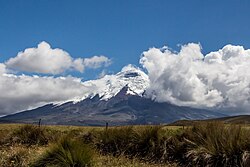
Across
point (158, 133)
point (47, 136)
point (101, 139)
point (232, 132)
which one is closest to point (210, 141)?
point (232, 132)

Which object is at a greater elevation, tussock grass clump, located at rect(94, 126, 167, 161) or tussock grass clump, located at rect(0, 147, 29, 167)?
tussock grass clump, located at rect(94, 126, 167, 161)

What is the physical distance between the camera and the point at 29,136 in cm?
2452

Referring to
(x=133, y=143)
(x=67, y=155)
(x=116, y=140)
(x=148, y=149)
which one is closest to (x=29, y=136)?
(x=116, y=140)

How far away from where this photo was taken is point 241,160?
1420cm

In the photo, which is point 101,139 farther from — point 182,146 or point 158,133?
point 182,146

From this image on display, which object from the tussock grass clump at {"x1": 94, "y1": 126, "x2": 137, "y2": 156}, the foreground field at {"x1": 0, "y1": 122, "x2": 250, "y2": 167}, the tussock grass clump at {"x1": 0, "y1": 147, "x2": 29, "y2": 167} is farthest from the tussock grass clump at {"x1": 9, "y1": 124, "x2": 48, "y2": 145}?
the tussock grass clump at {"x1": 0, "y1": 147, "x2": 29, "y2": 167}

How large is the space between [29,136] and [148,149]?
8713 millimetres

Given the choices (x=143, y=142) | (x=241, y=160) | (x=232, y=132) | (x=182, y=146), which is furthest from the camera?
(x=143, y=142)

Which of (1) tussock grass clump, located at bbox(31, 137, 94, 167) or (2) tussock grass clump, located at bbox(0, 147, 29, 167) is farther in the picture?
(2) tussock grass clump, located at bbox(0, 147, 29, 167)

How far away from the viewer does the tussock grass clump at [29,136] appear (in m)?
24.1

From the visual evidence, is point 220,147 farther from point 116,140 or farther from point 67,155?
point 116,140

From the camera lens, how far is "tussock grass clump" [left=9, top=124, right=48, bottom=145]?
24062 millimetres

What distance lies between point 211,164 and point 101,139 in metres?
7.49

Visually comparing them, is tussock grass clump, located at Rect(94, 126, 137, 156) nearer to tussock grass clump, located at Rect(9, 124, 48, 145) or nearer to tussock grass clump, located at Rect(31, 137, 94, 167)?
tussock grass clump, located at Rect(31, 137, 94, 167)
